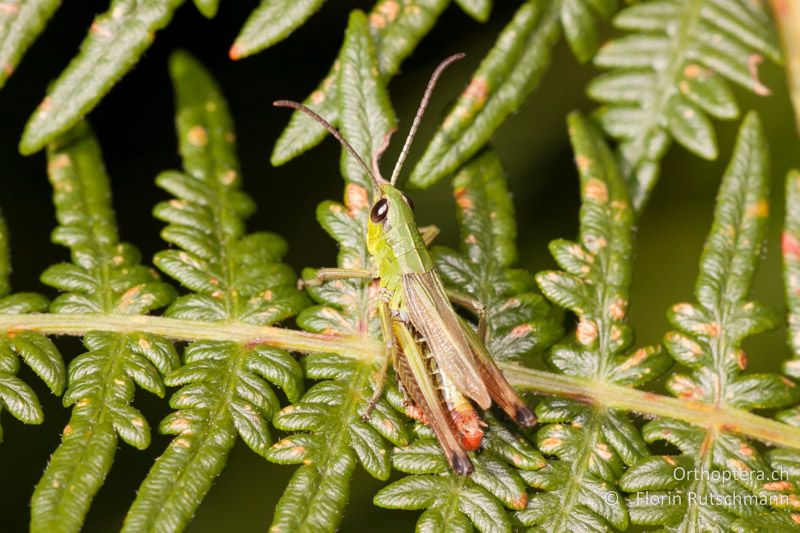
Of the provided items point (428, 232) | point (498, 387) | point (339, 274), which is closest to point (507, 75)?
point (428, 232)

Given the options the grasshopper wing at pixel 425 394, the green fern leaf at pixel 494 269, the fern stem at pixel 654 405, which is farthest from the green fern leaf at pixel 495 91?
Answer: the fern stem at pixel 654 405

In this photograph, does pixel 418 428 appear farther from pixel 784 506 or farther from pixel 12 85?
pixel 12 85

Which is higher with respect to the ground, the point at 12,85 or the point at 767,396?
the point at 12,85

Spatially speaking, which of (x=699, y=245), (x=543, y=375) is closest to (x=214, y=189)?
(x=543, y=375)

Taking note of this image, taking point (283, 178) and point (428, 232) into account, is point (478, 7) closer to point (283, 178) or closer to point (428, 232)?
point (428, 232)

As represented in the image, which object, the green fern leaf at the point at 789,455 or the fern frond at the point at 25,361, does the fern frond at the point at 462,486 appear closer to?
the green fern leaf at the point at 789,455
